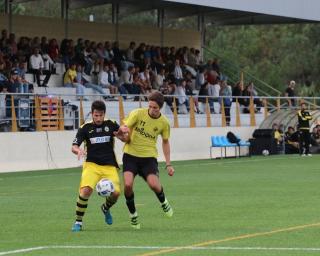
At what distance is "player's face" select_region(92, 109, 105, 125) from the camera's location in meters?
14.7

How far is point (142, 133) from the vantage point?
15.2m

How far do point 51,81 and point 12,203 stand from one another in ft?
59.3

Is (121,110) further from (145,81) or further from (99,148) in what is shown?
(99,148)

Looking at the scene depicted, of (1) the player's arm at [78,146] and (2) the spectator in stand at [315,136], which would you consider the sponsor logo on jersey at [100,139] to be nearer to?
(1) the player's arm at [78,146]

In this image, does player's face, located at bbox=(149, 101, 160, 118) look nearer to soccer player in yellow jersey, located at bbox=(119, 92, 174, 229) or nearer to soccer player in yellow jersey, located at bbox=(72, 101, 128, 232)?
soccer player in yellow jersey, located at bbox=(119, 92, 174, 229)

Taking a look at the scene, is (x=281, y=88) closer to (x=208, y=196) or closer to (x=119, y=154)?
(x=119, y=154)

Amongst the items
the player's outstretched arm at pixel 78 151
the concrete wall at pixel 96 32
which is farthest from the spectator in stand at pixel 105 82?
the player's outstretched arm at pixel 78 151

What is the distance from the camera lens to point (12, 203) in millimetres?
19875

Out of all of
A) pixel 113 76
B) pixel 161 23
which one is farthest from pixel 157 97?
pixel 161 23

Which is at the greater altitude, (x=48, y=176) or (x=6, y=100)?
(x=6, y=100)

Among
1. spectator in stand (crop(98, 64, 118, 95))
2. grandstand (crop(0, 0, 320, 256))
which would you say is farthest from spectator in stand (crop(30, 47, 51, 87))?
spectator in stand (crop(98, 64, 118, 95))

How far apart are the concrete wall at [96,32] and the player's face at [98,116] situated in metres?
26.2

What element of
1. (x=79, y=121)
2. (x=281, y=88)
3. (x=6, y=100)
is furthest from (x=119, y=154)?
(x=281, y=88)

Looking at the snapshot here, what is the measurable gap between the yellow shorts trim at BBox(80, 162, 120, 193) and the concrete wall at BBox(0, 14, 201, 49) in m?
26.3
